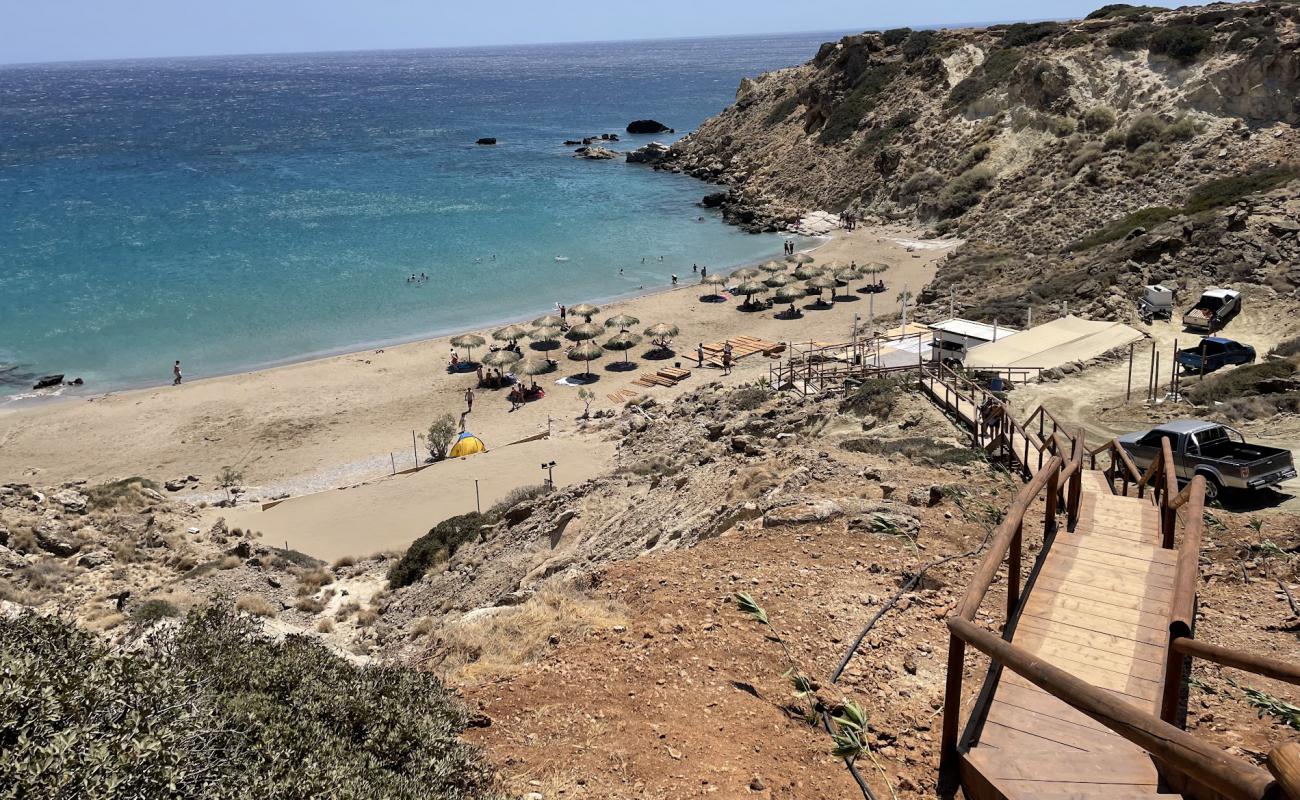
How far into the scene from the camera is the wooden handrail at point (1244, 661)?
3.59 meters

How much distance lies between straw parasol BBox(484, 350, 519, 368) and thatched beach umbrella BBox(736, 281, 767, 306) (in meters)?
11.9

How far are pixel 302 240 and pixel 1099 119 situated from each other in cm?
4502

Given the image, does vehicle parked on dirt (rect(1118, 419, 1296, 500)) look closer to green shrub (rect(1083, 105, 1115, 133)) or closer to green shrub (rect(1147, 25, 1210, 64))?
green shrub (rect(1083, 105, 1115, 133))

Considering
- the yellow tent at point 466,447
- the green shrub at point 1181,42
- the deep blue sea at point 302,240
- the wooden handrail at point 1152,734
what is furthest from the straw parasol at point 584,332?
the green shrub at point 1181,42

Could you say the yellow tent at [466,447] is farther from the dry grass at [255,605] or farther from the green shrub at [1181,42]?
the green shrub at [1181,42]

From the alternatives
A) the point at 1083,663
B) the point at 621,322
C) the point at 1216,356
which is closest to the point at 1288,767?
the point at 1083,663

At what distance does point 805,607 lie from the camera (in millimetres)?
7543

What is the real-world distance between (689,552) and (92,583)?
43.2 ft

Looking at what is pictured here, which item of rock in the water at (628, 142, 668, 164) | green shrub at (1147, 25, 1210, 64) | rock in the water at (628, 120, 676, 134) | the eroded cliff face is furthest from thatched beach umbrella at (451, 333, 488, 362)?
rock in the water at (628, 120, 676, 134)

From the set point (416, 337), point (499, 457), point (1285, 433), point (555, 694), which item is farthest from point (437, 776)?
point (416, 337)

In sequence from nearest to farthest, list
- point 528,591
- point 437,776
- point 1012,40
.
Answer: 1. point 437,776
2. point 528,591
3. point 1012,40

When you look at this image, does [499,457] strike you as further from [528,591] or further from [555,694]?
[555,694]

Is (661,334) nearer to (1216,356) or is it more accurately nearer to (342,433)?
(342,433)

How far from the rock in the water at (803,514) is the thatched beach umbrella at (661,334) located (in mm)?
24606
